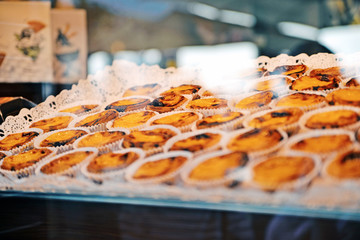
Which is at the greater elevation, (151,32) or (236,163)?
(151,32)

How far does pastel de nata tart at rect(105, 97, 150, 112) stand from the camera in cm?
112

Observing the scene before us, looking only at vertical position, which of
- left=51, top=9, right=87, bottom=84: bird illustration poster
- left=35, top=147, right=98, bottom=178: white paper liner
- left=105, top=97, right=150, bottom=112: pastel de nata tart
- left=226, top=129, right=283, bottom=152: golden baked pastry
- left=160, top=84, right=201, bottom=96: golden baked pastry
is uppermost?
left=51, top=9, right=87, bottom=84: bird illustration poster

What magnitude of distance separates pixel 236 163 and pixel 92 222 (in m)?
0.37

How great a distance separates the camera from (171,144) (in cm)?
82

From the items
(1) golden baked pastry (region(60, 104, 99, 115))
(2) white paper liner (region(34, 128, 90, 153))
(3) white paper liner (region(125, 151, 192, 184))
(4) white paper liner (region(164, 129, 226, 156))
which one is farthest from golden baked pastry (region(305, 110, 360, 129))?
(1) golden baked pastry (region(60, 104, 99, 115))

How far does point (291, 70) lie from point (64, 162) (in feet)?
2.67

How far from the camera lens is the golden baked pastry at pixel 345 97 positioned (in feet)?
2.64

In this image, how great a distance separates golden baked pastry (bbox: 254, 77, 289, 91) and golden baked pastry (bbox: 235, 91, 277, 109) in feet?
0.11

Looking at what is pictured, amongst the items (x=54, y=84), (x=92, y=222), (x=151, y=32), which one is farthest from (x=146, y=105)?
(x=92, y=222)

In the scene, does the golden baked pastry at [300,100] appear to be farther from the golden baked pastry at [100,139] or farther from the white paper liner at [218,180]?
the golden baked pastry at [100,139]

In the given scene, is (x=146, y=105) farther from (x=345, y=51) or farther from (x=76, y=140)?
(x=345, y=51)

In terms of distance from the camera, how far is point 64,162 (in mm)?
843

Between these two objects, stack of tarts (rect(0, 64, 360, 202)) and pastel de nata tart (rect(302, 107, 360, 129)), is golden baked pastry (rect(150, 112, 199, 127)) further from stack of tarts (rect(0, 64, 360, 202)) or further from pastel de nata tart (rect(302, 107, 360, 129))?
pastel de nata tart (rect(302, 107, 360, 129))

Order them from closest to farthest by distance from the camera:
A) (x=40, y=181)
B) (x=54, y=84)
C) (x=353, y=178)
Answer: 1. (x=353, y=178)
2. (x=40, y=181)
3. (x=54, y=84)
